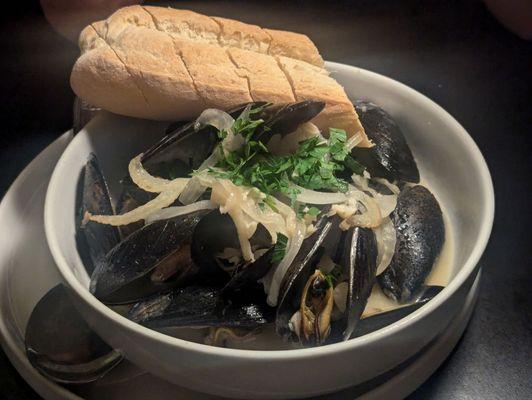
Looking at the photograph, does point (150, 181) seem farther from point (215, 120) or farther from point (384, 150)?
point (384, 150)

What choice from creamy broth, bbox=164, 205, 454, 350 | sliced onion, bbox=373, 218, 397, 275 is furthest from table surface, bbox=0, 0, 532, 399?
sliced onion, bbox=373, 218, 397, 275

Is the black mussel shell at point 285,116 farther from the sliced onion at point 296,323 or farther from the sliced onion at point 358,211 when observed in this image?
the sliced onion at point 296,323

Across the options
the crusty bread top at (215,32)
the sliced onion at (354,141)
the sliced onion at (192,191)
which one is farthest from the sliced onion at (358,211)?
the crusty bread top at (215,32)

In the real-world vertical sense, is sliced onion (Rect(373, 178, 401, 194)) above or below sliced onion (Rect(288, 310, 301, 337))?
above

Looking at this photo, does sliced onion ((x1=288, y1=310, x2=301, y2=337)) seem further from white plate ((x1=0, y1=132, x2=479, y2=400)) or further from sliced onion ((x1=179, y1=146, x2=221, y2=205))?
sliced onion ((x1=179, y1=146, x2=221, y2=205))

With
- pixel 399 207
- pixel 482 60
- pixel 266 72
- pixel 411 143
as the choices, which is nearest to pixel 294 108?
pixel 266 72

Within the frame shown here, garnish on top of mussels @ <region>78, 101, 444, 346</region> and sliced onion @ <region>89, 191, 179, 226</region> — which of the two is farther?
sliced onion @ <region>89, 191, 179, 226</region>
